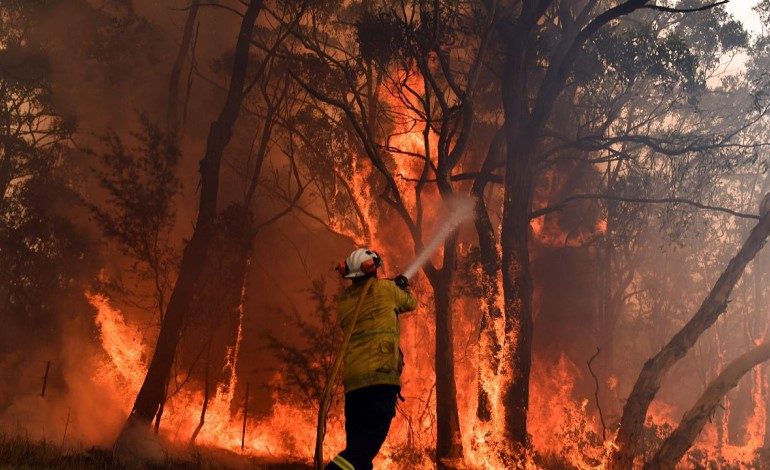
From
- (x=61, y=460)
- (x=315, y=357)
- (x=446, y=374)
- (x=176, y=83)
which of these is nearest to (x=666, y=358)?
(x=446, y=374)

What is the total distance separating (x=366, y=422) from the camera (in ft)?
17.1

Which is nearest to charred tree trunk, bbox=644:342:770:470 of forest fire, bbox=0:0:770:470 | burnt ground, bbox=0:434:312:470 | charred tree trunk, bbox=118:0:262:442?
forest fire, bbox=0:0:770:470

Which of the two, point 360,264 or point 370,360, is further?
point 360,264

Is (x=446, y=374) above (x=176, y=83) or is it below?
below

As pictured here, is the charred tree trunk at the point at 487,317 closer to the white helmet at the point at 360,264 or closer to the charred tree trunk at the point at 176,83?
the white helmet at the point at 360,264

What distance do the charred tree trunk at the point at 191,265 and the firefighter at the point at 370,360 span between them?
8.40 metres

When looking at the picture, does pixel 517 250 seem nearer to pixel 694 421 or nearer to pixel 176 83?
pixel 694 421

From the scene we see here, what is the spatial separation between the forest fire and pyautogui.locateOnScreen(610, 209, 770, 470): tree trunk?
0.03 meters

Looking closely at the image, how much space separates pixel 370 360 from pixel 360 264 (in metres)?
0.76

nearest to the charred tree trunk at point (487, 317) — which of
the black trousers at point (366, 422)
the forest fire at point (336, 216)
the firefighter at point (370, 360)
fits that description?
the forest fire at point (336, 216)

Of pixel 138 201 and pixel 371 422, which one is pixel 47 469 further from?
pixel 138 201

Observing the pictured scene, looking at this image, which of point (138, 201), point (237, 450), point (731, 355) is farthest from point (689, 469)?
point (731, 355)

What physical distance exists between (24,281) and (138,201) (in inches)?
357

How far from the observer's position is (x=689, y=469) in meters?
17.4
